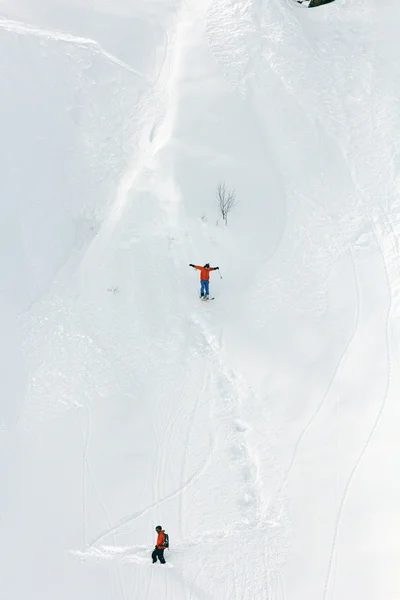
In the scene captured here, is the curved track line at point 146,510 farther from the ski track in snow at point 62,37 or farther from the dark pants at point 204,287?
the ski track in snow at point 62,37

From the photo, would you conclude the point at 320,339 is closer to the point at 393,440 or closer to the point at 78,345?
the point at 393,440

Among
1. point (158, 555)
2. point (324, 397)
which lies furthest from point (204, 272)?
point (158, 555)

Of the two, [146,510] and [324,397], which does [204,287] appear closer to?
[324,397]

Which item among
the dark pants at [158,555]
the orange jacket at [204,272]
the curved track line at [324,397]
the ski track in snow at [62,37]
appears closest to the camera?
the dark pants at [158,555]

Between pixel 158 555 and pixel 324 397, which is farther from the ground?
pixel 324 397

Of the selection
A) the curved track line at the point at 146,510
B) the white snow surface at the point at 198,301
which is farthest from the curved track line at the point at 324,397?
the curved track line at the point at 146,510

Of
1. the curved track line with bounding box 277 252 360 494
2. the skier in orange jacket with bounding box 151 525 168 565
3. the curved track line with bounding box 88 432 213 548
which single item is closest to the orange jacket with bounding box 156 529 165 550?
the skier in orange jacket with bounding box 151 525 168 565

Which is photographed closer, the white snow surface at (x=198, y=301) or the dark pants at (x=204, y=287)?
the white snow surface at (x=198, y=301)
